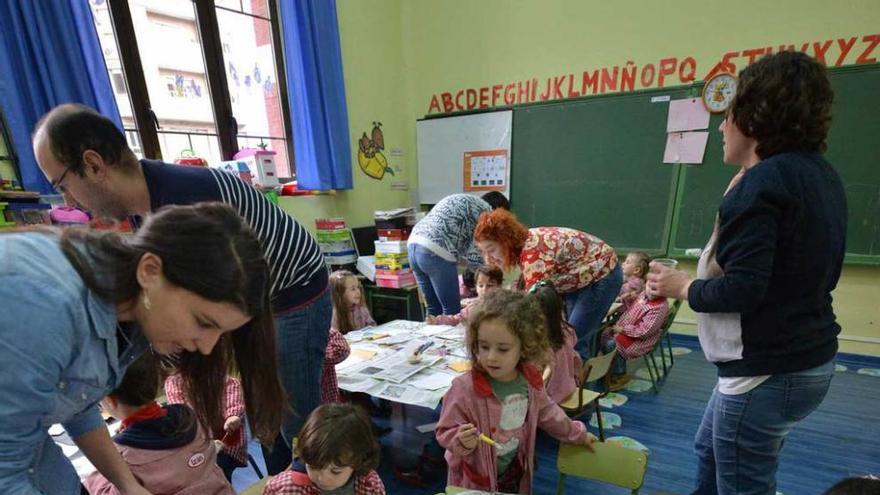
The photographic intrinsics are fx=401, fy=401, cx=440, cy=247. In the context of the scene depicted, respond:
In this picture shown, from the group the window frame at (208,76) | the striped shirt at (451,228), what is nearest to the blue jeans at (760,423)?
the striped shirt at (451,228)

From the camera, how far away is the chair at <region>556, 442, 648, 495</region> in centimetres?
118

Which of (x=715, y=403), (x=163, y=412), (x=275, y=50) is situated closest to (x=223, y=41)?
(x=275, y=50)

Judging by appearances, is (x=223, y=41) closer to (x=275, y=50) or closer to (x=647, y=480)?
(x=275, y=50)

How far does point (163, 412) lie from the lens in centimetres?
112

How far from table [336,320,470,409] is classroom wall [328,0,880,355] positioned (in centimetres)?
167

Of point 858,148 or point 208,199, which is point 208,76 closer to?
point 208,199

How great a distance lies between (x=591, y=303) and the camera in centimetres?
231

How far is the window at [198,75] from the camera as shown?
2.53 m

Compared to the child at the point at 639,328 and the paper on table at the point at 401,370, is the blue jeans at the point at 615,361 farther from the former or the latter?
the paper on table at the point at 401,370

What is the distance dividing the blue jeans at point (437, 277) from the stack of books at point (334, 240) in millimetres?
1131

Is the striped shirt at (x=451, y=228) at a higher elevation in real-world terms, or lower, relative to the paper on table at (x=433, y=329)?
higher

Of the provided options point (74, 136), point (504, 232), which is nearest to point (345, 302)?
point (504, 232)

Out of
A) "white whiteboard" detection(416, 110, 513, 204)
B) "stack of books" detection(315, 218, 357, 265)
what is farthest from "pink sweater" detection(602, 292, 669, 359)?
"stack of books" detection(315, 218, 357, 265)

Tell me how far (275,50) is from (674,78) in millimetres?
3259
